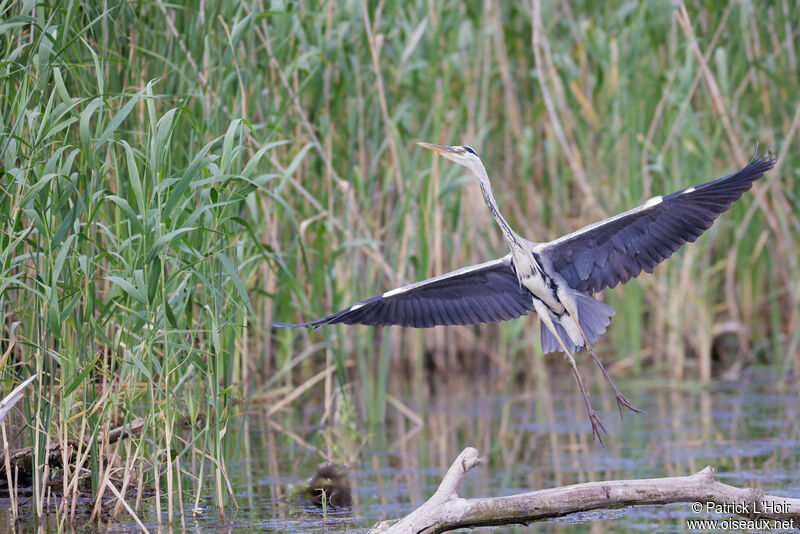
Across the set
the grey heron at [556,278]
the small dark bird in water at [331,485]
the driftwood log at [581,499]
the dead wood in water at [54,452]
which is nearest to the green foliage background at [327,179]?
the dead wood in water at [54,452]

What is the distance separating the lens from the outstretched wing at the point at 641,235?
15.0 ft

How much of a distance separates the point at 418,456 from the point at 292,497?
1.30m

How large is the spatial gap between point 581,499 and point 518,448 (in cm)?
270

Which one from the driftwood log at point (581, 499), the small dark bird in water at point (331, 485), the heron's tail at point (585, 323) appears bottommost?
the driftwood log at point (581, 499)

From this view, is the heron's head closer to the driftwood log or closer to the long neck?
the long neck

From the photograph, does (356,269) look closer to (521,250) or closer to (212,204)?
(521,250)

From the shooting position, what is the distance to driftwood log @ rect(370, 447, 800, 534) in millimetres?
3678

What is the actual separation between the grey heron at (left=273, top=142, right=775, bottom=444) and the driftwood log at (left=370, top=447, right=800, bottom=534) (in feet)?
3.16

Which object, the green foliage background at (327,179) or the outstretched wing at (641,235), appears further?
the outstretched wing at (641,235)

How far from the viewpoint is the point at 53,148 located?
4707 mm

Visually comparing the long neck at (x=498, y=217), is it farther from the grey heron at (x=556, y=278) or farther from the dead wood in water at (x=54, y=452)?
the dead wood in water at (x=54, y=452)

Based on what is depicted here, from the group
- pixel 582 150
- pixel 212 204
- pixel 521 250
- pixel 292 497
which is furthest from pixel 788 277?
pixel 212 204

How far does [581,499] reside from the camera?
3738 mm

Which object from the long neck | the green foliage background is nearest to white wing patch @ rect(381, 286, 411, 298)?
the long neck
